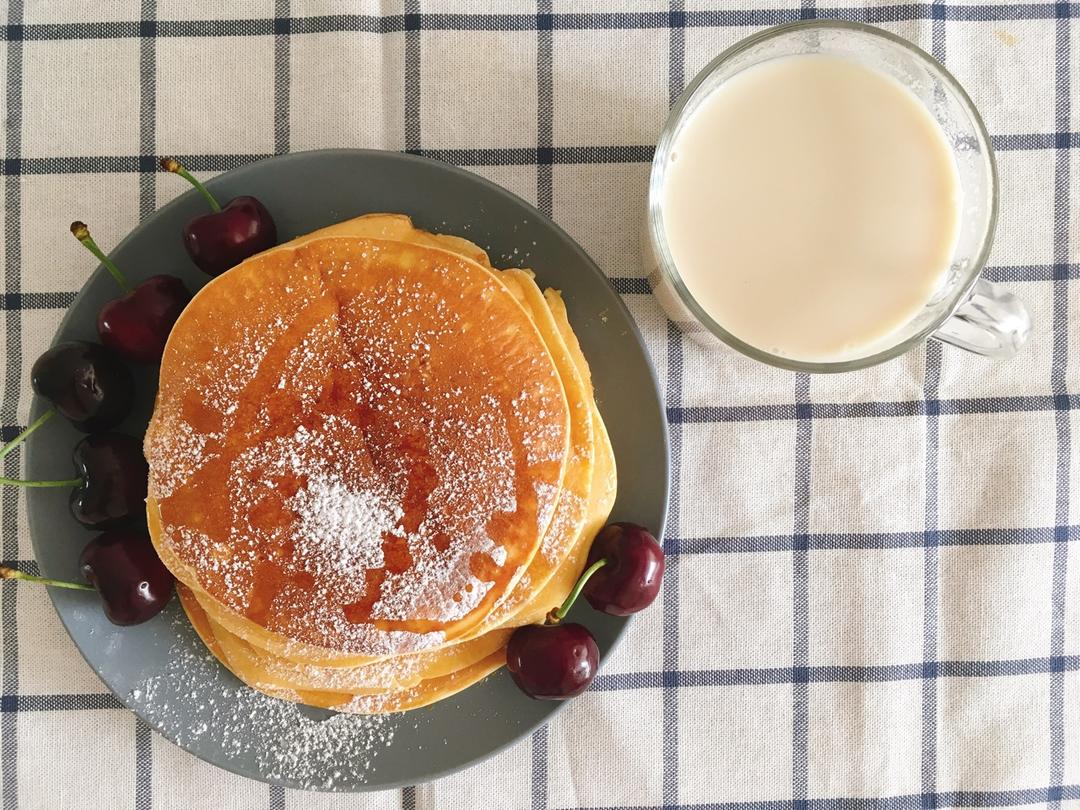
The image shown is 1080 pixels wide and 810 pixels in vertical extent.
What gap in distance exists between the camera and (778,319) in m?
1.12

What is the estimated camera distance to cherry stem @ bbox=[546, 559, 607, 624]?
1.13 m

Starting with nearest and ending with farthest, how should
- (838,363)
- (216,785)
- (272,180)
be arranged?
(838,363)
(272,180)
(216,785)

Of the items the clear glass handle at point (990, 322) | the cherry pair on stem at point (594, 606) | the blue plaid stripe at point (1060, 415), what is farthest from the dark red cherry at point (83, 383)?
the blue plaid stripe at point (1060, 415)

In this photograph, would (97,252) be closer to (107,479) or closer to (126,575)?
(107,479)

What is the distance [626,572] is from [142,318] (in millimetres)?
650

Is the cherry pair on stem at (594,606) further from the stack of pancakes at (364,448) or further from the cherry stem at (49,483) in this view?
the cherry stem at (49,483)

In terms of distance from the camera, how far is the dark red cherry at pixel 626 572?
3.76ft

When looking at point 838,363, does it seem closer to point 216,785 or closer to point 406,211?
point 406,211

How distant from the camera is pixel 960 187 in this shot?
113cm

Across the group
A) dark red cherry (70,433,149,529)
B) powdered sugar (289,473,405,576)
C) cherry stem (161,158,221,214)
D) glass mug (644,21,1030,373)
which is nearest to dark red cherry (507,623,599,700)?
powdered sugar (289,473,405,576)

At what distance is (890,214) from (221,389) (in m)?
0.79

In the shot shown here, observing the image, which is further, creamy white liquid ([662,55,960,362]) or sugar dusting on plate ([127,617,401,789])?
sugar dusting on plate ([127,617,401,789])

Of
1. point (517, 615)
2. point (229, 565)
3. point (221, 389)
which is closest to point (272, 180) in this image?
point (221, 389)

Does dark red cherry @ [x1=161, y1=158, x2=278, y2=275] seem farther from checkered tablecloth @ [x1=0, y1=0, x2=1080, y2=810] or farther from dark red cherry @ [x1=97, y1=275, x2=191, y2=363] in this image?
checkered tablecloth @ [x1=0, y1=0, x2=1080, y2=810]
